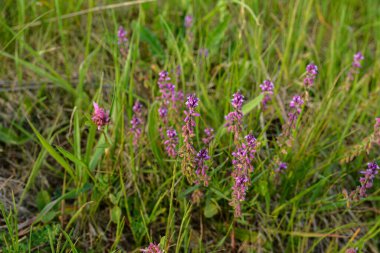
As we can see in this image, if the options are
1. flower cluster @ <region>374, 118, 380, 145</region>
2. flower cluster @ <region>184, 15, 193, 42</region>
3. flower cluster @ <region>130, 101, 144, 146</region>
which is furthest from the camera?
flower cluster @ <region>184, 15, 193, 42</region>

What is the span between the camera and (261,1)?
3.10 meters

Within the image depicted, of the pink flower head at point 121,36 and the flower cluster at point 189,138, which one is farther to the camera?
the pink flower head at point 121,36

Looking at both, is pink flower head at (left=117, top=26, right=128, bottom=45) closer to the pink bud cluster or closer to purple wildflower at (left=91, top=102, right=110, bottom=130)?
the pink bud cluster

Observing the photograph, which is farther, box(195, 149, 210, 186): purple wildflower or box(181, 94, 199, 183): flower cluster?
box(195, 149, 210, 186): purple wildflower

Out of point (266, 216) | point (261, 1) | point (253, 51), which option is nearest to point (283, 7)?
point (261, 1)


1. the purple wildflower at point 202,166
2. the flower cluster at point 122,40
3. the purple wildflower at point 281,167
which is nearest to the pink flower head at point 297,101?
the purple wildflower at point 281,167

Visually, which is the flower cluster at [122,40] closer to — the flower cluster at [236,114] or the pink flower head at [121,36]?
the pink flower head at [121,36]

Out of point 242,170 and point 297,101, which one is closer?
point 242,170

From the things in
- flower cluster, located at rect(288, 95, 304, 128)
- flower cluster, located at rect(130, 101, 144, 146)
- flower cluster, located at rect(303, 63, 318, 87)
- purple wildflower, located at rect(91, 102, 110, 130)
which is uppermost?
flower cluster, located at rect(303, 63, 318, 87)

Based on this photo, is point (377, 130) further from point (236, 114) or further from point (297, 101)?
point (236, 114)

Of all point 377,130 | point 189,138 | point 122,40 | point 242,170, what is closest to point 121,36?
point 122,40

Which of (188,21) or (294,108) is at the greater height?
(188,21)

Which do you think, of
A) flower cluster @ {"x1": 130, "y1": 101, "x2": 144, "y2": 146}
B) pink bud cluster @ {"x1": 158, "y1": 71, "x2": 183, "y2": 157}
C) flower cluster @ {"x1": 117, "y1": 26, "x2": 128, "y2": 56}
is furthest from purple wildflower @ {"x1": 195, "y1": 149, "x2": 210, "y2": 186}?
flower cluster @ {"x1": 117, "y1": 26, "x2": 128, "y2": 56}

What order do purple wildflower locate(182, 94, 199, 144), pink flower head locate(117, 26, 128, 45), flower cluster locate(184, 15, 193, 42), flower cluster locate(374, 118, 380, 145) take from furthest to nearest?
flower cluster locate(184, 15, 193, 42), pink flower head locate(117, 26, 128, 45), flower cluster locate(374, 118, 380, 145), purple wildflower locate(182, 94, 199, 144)
